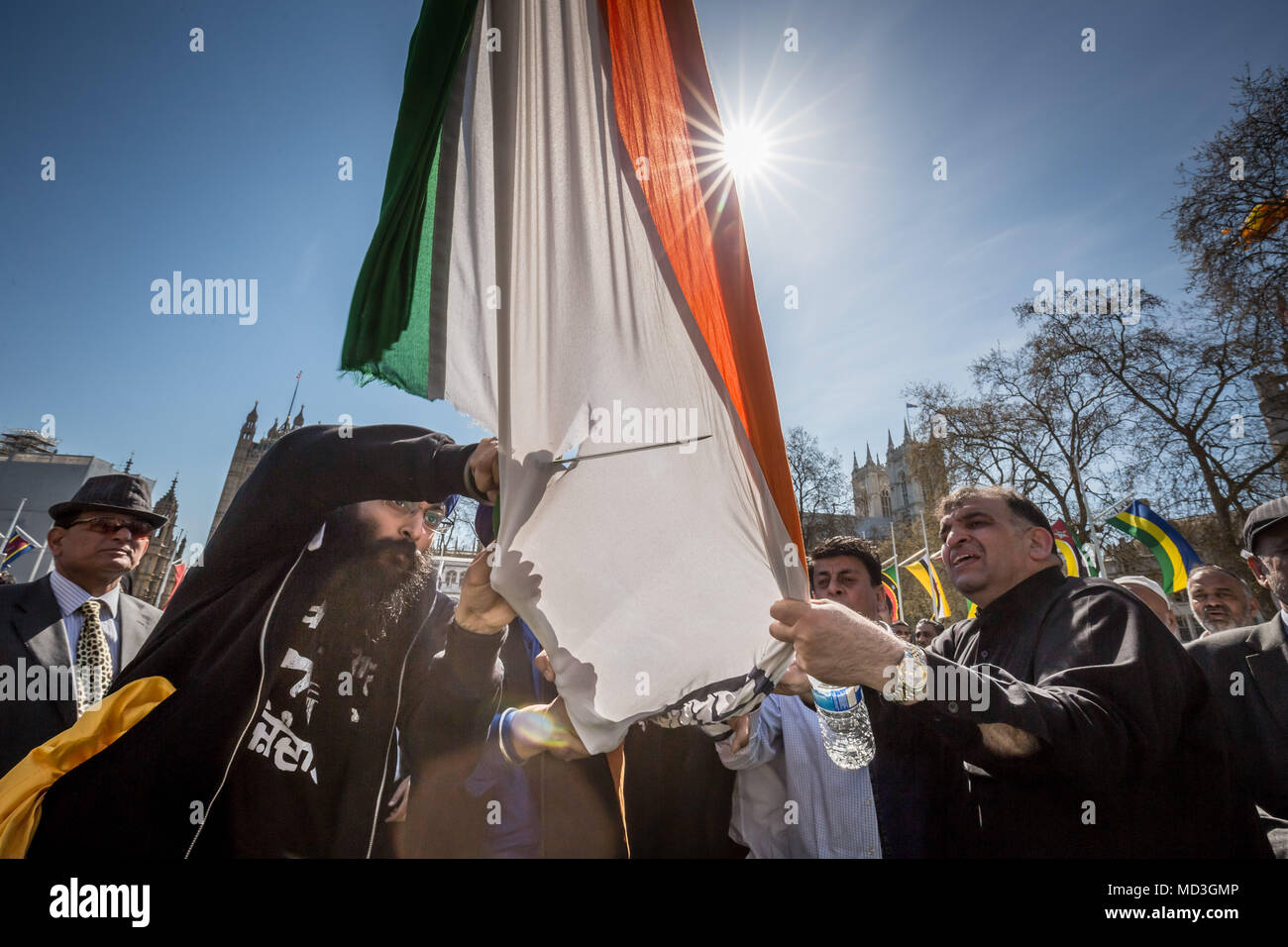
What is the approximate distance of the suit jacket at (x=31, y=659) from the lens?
3.13 metres

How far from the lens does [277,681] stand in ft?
5.75

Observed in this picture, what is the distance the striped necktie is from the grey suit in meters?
5.54

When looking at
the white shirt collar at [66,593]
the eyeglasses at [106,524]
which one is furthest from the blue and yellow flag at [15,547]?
the eyeglasses at [106,524]

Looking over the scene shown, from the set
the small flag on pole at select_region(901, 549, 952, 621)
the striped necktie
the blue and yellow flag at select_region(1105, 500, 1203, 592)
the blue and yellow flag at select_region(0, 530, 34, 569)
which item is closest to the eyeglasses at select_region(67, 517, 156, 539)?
the striped necktie

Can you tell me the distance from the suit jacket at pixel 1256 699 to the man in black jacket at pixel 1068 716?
107 cm

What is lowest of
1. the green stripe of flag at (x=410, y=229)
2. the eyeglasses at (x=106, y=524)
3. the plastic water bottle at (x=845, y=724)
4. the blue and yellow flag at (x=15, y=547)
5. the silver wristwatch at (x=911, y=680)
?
the plastic water bottle at (x=845, y=724)

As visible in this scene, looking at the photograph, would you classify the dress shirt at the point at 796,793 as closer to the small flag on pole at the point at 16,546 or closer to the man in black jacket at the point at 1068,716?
the man in black jacket at the point at 1068,716

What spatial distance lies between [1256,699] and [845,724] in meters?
2.78

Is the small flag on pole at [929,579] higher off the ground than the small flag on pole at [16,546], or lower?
lower

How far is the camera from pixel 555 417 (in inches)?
68.9

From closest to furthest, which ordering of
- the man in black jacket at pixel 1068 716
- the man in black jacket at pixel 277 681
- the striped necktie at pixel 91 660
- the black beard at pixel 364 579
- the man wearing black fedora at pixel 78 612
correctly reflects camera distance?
the man in black jacket at pixel 277 681 → the man in black jacket at pixel 1068 716 → the black beard at pixel 364 579 → the man wearing black fedora at pixel 78 612 → the striped necktie at pixel 91 660

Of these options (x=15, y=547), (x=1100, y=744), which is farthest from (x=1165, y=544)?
(x=15, y=547)
